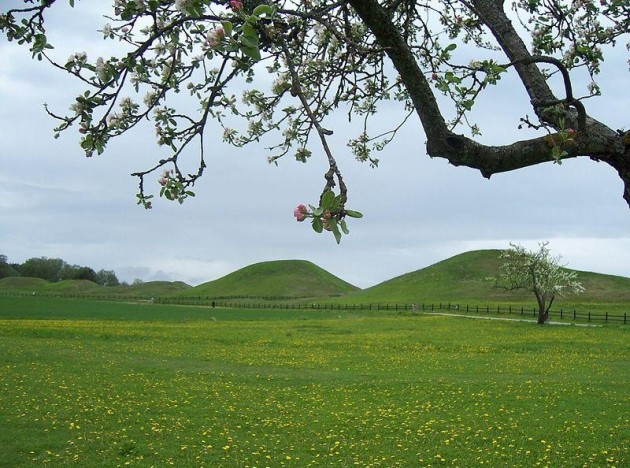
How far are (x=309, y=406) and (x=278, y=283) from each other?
13430 cm

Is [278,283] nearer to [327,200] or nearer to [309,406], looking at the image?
[309,406]

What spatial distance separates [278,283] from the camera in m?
Answer: 150

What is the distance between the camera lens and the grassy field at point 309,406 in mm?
11641

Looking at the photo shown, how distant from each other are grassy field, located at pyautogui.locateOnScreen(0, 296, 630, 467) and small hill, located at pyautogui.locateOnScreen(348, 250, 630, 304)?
229ft

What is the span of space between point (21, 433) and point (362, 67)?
33.6 ft

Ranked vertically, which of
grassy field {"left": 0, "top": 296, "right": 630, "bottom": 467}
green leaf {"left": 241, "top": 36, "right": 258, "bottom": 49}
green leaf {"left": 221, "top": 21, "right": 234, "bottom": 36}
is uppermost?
→ green leaf {"left": 221, "top": 21, "right": 234, "bottom": 36}

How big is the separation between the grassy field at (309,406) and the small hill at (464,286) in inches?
2747

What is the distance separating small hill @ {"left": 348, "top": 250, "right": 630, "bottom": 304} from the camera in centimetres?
9925

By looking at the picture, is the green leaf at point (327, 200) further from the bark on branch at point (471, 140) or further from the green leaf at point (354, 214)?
the bark on branch at point (471, 140)

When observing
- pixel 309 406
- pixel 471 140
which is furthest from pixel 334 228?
pixel 309 406

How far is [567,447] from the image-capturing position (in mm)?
12180

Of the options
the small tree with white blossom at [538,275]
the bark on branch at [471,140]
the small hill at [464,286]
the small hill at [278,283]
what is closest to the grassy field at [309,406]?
the bark on branch at [471,140]

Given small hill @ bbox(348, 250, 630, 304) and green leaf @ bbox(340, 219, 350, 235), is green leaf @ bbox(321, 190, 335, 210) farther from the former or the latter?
small hill @ bbox(348, 250, 630, 304)

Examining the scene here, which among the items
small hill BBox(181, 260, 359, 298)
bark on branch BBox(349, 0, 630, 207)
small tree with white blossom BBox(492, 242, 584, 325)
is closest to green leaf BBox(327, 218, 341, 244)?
bark on branch BBox(349, 0, 630, 207)
